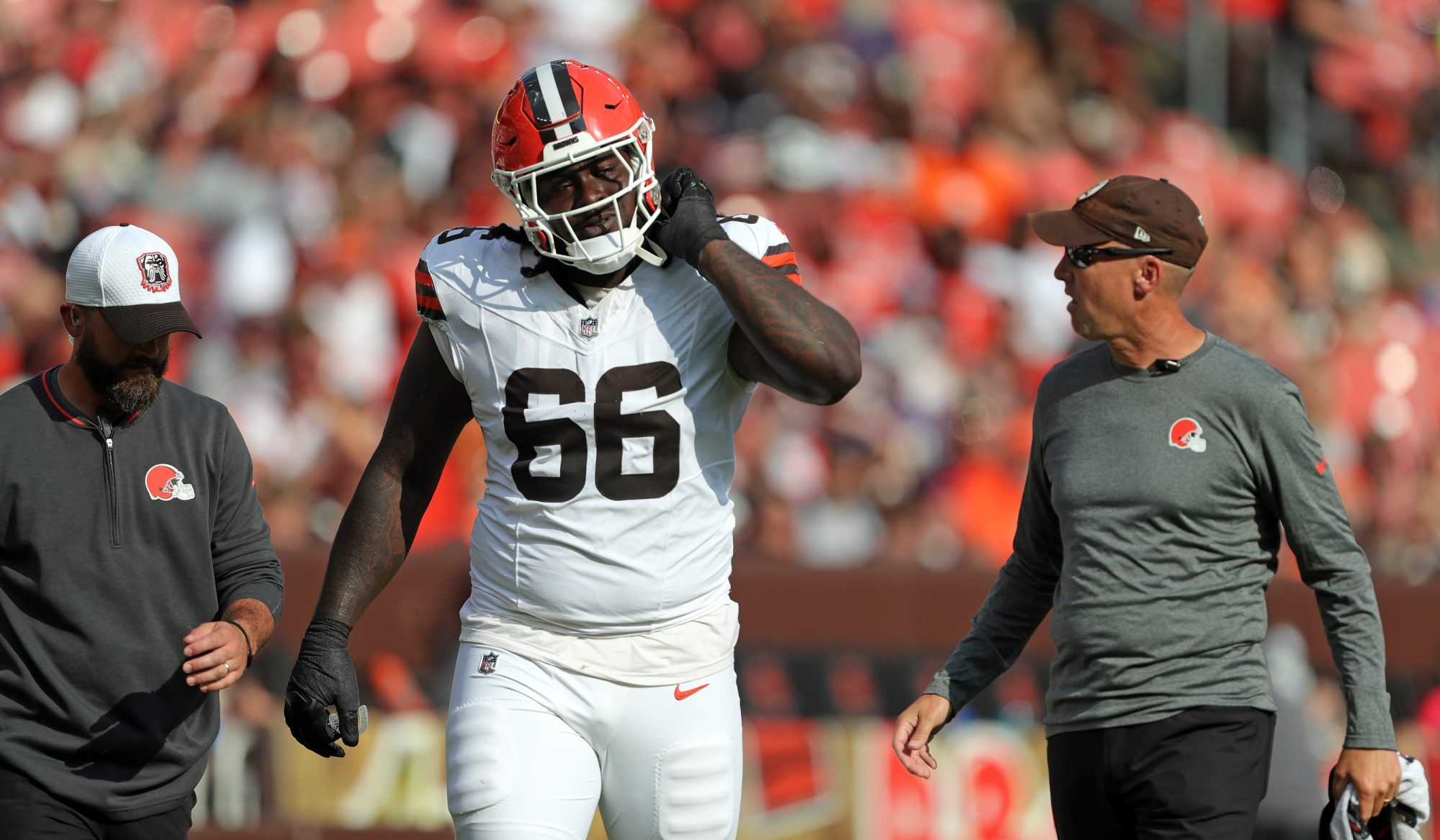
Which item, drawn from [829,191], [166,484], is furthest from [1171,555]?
[829,191]

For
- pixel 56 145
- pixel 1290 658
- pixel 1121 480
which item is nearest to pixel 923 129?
pixel 1290 658

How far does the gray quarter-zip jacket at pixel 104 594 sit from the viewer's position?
372cm

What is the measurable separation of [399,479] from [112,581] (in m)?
0.65

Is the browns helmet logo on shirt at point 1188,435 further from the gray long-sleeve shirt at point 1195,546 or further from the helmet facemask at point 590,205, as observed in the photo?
the helmet facemask at point 590,205

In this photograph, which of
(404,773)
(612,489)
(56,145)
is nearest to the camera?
(612,489)

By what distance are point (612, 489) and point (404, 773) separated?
354 centimetres

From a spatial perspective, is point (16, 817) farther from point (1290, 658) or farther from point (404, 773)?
point (1290, 658)

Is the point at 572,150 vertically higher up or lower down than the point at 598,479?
higher up

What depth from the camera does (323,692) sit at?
11.8 ft

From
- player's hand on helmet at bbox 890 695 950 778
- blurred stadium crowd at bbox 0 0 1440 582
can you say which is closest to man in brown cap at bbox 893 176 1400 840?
player's hand on helmet at bbox 890 695 950 778

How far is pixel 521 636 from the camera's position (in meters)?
3.59

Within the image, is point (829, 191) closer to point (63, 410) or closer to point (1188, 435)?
point (1188, 435)

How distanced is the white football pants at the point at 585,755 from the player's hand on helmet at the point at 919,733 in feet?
A: 1.54

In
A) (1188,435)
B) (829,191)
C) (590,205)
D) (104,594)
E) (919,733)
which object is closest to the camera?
(590,205)
